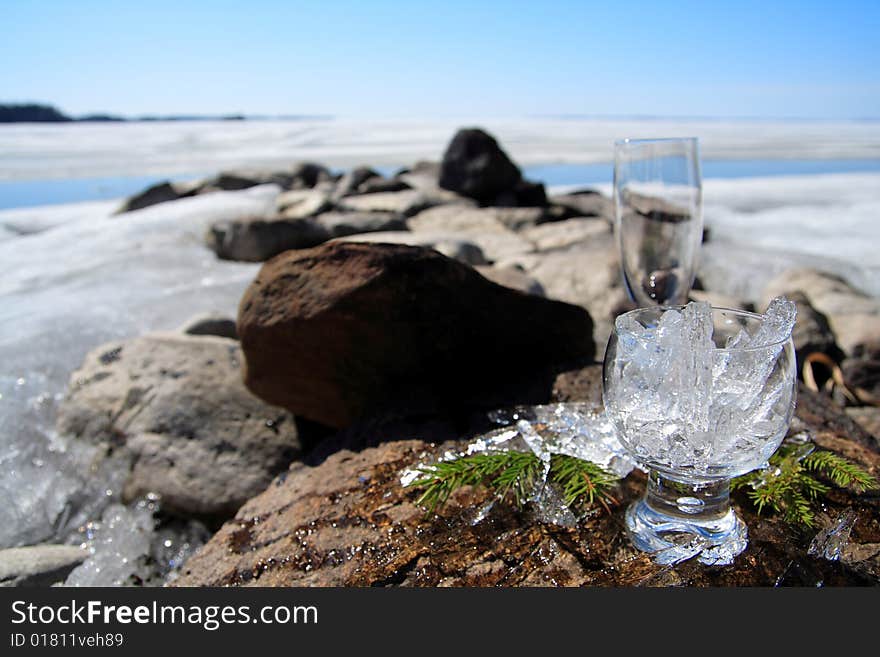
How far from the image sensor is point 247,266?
5.70m

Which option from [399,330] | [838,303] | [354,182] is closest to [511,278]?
[399,330]

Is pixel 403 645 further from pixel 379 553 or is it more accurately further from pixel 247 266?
pixel 247 266

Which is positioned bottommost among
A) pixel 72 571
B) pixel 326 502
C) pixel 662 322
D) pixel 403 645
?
pixel 72 571

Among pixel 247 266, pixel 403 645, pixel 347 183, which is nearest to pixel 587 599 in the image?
pixel 403 645

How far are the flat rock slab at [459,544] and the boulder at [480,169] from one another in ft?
23.6

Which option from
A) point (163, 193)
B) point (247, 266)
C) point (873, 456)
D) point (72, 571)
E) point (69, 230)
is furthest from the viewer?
point (163, 193)

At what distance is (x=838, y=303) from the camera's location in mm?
4578

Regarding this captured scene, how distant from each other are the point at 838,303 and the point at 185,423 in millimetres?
4052

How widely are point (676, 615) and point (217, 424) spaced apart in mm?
2117

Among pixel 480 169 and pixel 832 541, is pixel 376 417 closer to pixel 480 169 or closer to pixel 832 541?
pixel 832 541

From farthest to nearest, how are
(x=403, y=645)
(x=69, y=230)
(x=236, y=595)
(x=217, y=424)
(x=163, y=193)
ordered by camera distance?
(x=163, y=193)
(x=69, y=230)
(x=217, y=424)
(x=236, y=595)
(x=403, y=645)

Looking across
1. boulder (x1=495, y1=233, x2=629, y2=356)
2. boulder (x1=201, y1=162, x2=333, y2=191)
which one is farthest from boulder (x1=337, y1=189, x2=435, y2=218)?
boulder (x1=495, y1=233, x2=629, y2=356)

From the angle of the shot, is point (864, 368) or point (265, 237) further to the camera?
point (265, 237)

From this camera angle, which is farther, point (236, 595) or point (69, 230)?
point (69, 230)
